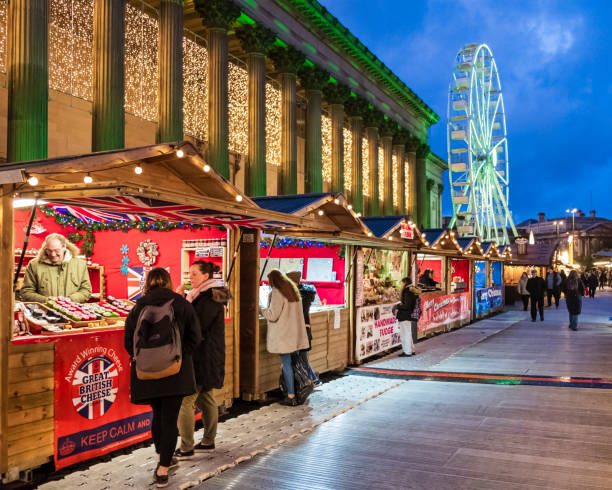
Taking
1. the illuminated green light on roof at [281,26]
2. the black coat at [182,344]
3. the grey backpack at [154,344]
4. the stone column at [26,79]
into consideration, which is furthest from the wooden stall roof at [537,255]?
the grey backpack at [154,344]

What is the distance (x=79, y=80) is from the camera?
1872 cm

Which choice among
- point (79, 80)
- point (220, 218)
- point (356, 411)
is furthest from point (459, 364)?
point (79, 80)

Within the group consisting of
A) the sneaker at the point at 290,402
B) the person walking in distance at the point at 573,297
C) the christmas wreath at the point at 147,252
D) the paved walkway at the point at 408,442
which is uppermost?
the christmas wreath at the point at 147,252

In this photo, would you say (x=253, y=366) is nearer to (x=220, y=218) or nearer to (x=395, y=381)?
(x=220, y=218)

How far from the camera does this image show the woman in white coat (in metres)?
8.01

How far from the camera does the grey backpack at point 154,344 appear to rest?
4836 mm

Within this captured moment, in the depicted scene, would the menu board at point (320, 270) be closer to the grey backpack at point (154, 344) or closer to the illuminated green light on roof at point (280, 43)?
the grey backpack at point (154, 344)

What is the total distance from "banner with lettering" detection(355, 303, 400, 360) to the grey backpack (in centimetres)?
732

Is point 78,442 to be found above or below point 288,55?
below

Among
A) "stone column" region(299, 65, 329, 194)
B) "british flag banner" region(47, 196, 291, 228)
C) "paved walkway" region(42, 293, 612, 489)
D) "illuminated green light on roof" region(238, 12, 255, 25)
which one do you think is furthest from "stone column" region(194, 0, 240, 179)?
"british flag banner" region(47, 196, 291, 228)

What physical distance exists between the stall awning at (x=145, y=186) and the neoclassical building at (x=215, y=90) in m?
9.79

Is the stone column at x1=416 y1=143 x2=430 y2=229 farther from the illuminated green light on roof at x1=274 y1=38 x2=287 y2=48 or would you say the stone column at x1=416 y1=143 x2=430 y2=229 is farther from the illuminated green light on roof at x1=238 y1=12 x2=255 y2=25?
the illuminated green light on roof at x1=238 y1=12 x2=255 y2=25

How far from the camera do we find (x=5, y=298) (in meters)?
5.16

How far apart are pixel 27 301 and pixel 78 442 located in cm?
199
